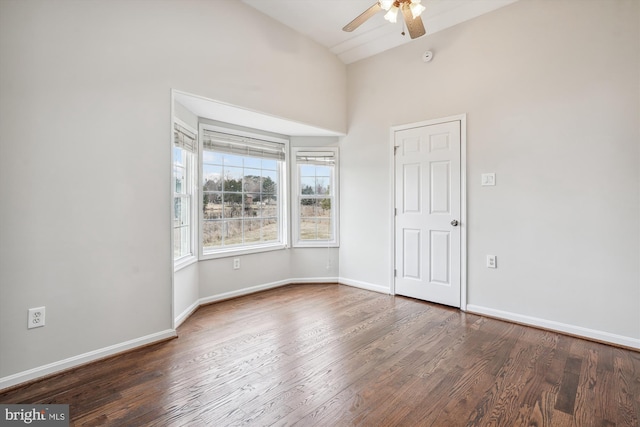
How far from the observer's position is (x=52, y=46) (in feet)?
6.95

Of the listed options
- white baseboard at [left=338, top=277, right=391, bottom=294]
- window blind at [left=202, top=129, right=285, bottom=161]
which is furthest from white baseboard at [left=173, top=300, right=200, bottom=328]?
white baseboard at [left=338, top=277, right=391, bottom=294]

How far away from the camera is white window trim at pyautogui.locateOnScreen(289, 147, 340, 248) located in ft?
14.8

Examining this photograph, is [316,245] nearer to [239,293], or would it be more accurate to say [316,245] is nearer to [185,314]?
[239,293]

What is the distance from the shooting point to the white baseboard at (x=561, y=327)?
8.41ft

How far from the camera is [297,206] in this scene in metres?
4.51

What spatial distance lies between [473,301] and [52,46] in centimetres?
420

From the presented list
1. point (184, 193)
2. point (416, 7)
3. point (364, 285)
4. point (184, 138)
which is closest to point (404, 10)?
point (416, 7)

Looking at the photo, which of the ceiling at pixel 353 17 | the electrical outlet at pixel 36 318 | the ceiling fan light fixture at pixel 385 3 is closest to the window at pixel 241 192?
the ceiling at pixel 353 17

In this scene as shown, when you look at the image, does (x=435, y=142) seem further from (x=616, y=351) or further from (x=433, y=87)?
(x=616, y=351)

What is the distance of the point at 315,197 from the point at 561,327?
10.2ft

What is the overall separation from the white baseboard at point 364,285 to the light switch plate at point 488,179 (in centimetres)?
173

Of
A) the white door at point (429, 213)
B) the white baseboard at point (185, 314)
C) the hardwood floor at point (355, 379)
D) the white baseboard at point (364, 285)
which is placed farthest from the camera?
the white baseboard at point (364, 285)

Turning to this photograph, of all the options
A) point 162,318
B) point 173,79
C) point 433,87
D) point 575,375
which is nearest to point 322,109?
point 433,87

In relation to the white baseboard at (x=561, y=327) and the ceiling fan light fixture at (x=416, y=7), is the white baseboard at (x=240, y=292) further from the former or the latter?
the ceiling fan light fixture at (x=416, y=7)
